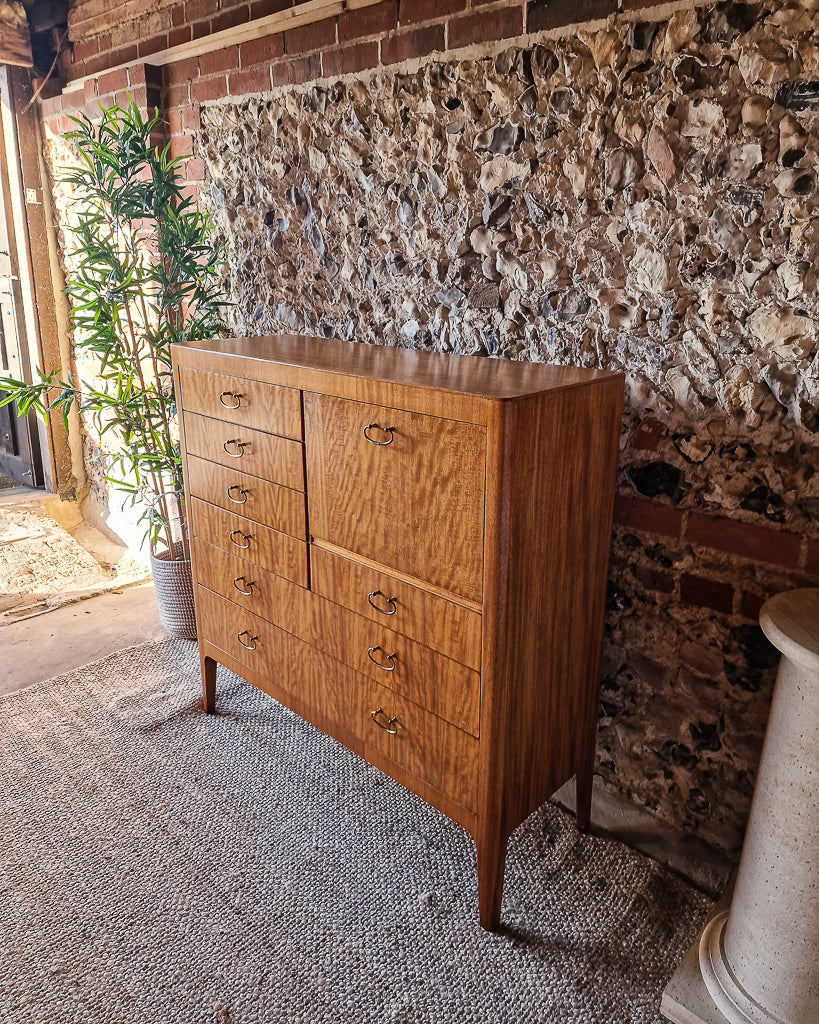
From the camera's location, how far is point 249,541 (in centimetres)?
213

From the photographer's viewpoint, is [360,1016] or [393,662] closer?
[360,1016]

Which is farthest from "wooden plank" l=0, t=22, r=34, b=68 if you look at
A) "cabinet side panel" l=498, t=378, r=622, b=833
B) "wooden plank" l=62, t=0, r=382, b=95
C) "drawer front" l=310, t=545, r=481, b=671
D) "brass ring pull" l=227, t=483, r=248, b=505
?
"cabinet side panel" l=498, t=378, r=622, b=833

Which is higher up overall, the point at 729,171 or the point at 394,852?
the point at 729,171

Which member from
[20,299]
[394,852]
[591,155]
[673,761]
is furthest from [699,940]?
[20,299]

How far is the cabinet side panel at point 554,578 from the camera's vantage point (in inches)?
58.2

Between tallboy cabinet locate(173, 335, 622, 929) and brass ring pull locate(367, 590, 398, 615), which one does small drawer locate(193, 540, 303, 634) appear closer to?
tallboy cabinet locate(173, 335, 622, 929)

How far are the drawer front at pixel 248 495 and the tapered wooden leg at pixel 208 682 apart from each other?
1.84ft

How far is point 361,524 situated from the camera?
1756 millimetres

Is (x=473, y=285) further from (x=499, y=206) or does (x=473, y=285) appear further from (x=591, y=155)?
(x=591, y=155)

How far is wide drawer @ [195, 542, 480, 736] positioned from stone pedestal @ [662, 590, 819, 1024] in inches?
22.6

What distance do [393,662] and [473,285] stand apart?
3.34ft

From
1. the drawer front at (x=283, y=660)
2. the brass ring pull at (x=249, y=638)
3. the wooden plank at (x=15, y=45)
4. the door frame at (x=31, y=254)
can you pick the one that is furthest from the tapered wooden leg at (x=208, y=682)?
the wooden plank at (x=15, y=45)

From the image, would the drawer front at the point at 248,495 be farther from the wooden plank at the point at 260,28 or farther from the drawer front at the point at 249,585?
the wooden plank at the point at 260,28

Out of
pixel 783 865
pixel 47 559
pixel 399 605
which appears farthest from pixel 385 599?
pixel 47 559
